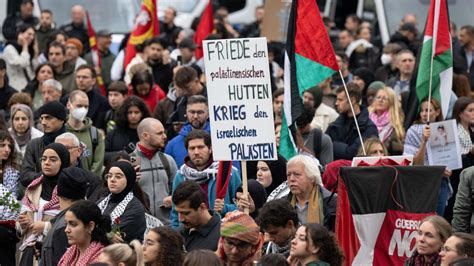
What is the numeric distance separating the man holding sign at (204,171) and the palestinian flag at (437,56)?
2.38 m

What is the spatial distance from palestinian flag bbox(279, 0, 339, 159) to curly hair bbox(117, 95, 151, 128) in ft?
9.27

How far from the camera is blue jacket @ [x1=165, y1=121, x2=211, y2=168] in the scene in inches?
655

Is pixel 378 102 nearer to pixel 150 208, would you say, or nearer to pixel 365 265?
pixel 150 208

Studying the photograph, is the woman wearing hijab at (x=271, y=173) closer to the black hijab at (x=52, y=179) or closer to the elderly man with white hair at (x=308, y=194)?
the elderly man with white hair at (x=308, y=194)

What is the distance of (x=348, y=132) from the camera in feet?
58.4

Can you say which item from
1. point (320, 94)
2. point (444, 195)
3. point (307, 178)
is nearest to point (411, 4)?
point (320, 94)

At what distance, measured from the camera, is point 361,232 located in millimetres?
13133

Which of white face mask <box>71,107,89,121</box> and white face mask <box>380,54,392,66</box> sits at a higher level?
white face mask <box>380,54,392,66</box>

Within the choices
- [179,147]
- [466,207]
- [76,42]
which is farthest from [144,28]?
[466,207]

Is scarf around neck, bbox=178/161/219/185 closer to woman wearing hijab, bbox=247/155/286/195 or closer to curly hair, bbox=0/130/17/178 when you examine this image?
woman wearing hijab, bbox=247/155/286/195

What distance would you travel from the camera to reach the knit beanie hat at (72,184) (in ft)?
44.2

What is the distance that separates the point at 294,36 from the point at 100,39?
9.40 meters

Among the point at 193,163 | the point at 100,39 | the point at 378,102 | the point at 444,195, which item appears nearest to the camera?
the point at 193,163

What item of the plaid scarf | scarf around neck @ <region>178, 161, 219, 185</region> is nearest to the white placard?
scarf around neck @ <region>178, 161, 219, 185</region>
